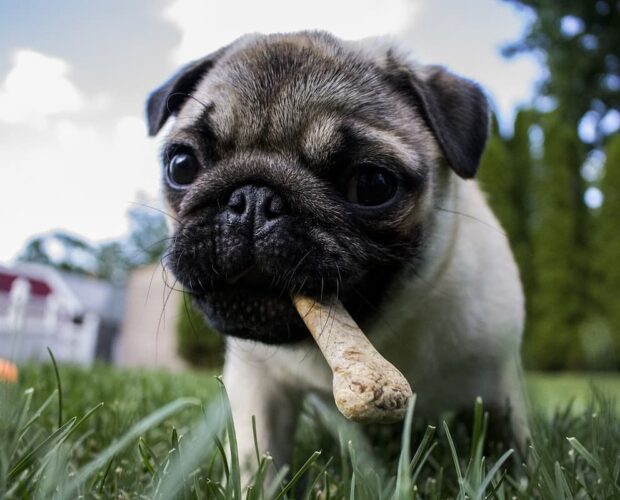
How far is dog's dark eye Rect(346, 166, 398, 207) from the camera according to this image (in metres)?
1.94

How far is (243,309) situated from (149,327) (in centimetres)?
1429

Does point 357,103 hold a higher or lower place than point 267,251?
higher

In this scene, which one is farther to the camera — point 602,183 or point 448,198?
point 602,183

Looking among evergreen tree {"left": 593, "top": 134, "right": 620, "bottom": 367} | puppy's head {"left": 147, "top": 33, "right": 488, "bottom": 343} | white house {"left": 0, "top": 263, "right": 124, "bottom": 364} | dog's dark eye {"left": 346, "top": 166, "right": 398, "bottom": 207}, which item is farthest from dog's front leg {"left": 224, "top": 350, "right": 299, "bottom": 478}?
evergreen tree {"left": 593, "top": 134, "right": 620, "bottom": 367}

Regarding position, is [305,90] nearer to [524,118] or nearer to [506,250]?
[506,250]

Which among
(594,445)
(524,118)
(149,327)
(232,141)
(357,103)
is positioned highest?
(524,118)

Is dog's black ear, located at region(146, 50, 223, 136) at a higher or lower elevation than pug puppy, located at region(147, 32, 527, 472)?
higher

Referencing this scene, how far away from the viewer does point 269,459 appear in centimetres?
145

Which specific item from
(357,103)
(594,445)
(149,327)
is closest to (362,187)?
(357,103)

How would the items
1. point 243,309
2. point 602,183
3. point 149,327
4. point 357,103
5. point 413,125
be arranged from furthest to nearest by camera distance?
point 149,327 → point 602,183 → point 413,125 → point 357,103 → point 243,309

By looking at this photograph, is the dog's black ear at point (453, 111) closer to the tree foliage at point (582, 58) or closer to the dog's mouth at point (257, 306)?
the dog's mouth at point (257, 306)

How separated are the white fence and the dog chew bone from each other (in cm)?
75

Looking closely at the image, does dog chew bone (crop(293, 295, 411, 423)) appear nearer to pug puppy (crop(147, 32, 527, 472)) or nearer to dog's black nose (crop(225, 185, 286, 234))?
pug puppy (crop(147, 32, 527, 472))

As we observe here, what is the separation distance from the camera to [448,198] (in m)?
2.34
